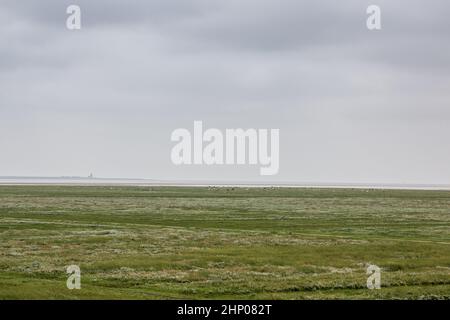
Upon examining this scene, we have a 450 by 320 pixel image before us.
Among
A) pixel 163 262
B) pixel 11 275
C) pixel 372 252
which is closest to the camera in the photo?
pixel 11 275

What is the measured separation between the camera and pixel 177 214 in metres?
97.6

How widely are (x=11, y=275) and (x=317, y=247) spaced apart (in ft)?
88.3

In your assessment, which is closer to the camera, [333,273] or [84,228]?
[333,273]

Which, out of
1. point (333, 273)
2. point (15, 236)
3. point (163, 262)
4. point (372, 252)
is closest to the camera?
point (333, 273)

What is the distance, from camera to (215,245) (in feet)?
189

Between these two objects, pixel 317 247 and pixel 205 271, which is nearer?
pixel 205 271

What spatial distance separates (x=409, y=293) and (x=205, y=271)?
13744mm

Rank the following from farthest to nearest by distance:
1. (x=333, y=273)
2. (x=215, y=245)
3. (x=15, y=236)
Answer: (x=15, y=236), (x=215, y=245), (x=333, y=273)

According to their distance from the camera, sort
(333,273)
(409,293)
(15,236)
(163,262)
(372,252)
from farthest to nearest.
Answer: (15,236) < (372,252) < (163,262) < (333,273) < (409,293)

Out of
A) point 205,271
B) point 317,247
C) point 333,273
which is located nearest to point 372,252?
point 317,247
